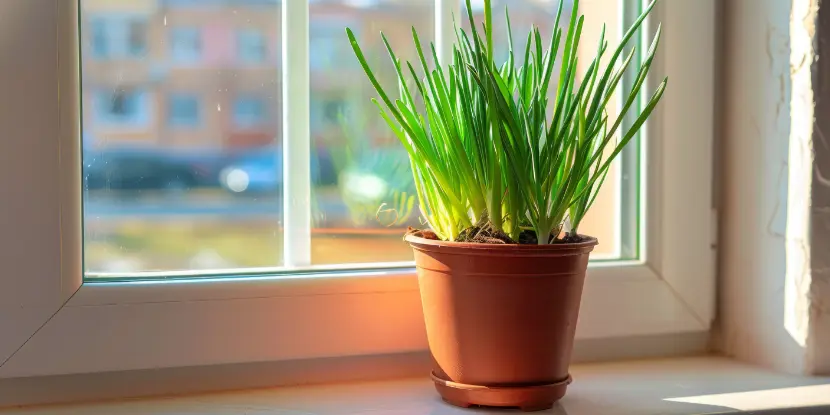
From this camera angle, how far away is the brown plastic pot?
63cm

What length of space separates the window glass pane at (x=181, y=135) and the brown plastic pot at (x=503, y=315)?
189mm

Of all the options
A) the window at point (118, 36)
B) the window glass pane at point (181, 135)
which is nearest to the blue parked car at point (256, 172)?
the window glass pane at point (181, 135)

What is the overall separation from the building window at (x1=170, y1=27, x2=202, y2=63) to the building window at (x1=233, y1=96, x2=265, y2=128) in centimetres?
5

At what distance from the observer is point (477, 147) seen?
66 cm

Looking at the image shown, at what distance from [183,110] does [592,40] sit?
425 mm

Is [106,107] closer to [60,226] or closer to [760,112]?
[60,226]

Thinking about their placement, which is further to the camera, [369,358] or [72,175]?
[369,358]

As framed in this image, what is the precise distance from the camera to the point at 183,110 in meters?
0.75

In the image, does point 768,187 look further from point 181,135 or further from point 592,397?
point 181,135

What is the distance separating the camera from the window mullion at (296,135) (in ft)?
2.52

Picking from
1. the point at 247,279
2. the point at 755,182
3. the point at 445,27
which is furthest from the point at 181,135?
the point at 755,182

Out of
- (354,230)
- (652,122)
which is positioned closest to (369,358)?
(354,230)

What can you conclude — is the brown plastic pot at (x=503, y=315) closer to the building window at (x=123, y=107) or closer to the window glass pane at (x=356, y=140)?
the window glass pane at (x=356, y=140)

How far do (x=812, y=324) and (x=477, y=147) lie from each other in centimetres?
37
